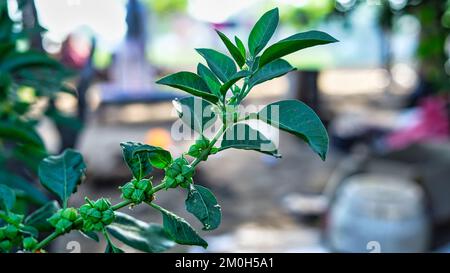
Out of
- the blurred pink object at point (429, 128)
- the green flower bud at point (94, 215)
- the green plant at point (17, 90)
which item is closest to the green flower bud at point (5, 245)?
the green flower bud at point (94, 215)

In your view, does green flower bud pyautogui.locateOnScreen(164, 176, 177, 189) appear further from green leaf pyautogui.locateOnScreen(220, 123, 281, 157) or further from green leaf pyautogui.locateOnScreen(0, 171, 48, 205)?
green leaf pyautogui.locateOnScreen(0, 171, 48, 205)

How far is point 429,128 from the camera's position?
5.80m

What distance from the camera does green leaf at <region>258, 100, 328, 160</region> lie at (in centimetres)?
67

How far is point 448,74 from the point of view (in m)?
4.52

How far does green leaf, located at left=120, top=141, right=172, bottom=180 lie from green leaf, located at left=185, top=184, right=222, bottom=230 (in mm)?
47

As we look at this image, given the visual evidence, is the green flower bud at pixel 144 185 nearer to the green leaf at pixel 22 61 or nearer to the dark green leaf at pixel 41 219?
the dark green leaf at pixel 41 219

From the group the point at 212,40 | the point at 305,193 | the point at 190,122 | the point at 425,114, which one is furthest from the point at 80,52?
the point at 190,122

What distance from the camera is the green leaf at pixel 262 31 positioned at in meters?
0.72

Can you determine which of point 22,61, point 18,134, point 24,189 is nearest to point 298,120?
point 18,134

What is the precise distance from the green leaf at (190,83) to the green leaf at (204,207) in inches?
3.8

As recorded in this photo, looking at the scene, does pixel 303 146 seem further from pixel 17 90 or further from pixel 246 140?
pixel 246 140

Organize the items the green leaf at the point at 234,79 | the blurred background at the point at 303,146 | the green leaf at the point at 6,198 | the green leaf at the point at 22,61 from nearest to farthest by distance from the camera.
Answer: the green leaf at the point at 234,79
the green leaf at the point at 6,198
the green leaf at the point at 22,61
the blurred background at the point at 303,146

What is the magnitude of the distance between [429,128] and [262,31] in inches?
211
